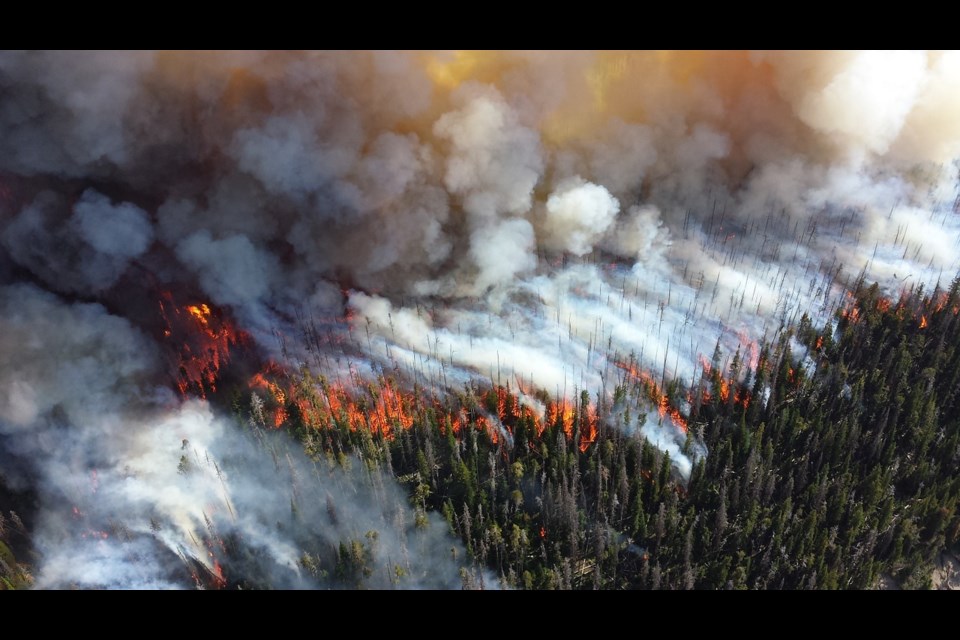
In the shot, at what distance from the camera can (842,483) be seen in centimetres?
3344

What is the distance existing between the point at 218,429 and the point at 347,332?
985 centimetres

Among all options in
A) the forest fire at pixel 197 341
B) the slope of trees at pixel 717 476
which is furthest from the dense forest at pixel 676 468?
the forest fire at pixel 197 341

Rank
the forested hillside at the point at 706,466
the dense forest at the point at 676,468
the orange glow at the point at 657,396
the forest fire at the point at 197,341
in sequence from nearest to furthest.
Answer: the dense forest at the point at 676,468 → the forested hillside at the point at 706,466 → the orange glow at the point at 657,396 → the forest fire at the point at 197,341

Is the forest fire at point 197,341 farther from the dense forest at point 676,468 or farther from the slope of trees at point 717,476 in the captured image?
the slope of trees at point 717,476

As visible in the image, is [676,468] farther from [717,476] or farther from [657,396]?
[657,396]

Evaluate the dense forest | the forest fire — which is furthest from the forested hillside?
the forest fire

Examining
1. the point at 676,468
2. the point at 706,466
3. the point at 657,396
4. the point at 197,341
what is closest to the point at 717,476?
the point at 706,466

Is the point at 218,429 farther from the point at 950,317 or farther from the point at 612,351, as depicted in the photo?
the point at 950,317

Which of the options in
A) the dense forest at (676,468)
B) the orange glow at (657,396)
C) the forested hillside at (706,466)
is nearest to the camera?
the dense forest at (676,468)

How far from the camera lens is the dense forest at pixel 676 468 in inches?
1227

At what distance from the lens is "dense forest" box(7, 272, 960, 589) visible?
Result: 31.2m

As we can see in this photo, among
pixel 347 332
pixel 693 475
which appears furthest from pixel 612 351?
pixel 347 332

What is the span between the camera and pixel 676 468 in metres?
35.2

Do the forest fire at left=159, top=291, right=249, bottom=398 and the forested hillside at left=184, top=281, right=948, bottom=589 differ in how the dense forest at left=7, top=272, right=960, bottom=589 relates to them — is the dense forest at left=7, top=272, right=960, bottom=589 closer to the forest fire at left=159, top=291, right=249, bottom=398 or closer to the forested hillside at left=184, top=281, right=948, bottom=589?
the forested hillside at left=184, top=281, right=948, bottom=589
